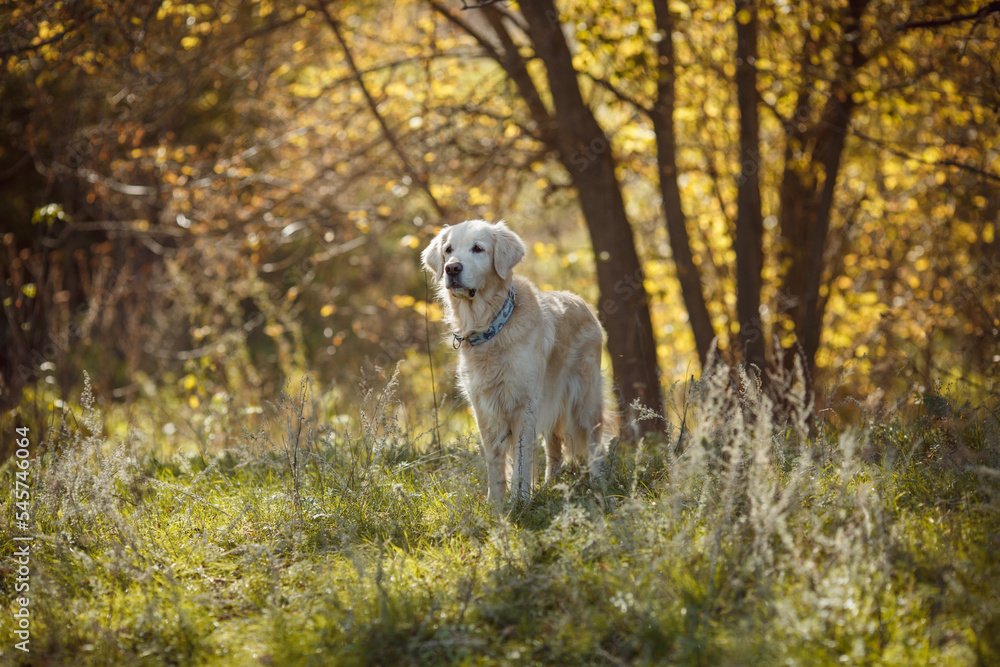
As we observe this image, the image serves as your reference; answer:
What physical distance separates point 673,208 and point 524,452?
288 centimetres

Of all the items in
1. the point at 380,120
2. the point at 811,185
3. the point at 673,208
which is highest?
the point at 380,120

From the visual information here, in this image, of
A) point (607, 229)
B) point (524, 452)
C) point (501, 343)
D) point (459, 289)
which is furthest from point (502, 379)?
point (607, 229)

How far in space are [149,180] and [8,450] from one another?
3.77 m

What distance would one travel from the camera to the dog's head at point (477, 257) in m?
3.60

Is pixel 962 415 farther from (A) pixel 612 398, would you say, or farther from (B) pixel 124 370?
(B) pixel 124 370

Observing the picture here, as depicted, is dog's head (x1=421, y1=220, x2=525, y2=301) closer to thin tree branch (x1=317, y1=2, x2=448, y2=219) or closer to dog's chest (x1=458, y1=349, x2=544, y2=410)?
dog's chest (x1=458, y1=349, x2=544, y2=410)

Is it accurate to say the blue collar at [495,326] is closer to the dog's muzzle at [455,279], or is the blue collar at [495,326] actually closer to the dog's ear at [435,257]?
the dog's muzzle at [455,279]

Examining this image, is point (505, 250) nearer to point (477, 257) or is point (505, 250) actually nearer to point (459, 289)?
point (477, 257)

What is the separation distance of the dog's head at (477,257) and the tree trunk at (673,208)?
7.02ft

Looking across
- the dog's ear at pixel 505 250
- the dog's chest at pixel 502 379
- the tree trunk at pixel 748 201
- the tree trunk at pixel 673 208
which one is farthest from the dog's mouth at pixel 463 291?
the tree trunk at pixel 748 201

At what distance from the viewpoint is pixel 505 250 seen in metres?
3.73

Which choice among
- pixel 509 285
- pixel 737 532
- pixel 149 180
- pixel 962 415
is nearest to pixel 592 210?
pixel 509 285

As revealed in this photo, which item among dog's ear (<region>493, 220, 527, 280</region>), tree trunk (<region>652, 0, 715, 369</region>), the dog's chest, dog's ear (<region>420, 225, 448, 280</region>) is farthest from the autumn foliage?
dog's ear (<region>493, 220, 527, 280</region>)

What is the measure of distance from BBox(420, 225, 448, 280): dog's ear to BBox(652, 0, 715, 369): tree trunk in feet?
7.48
